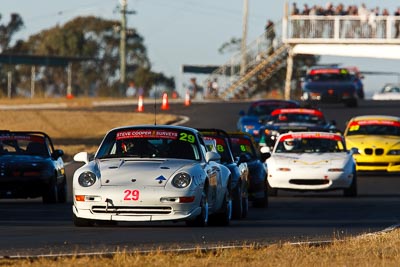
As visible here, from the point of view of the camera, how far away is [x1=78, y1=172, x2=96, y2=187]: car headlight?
61.2ft

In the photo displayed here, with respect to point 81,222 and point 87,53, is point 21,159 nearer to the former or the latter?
point 81,222

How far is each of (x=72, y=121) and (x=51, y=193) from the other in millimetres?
35373

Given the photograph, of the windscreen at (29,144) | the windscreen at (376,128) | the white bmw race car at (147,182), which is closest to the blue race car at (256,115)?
the windscreen at (376,128)

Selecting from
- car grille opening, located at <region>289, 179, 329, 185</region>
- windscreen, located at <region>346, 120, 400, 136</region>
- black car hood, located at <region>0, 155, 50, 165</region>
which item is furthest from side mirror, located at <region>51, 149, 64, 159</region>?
windscreen, located at <region>346, 120, 400, 136</region>

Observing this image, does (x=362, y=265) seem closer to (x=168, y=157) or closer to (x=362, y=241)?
(x=362, y=241)

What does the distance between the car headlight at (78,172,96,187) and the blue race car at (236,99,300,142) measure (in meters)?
22.8

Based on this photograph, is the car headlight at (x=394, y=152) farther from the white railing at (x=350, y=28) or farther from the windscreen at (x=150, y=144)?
the white railing at (x=350, y=28)

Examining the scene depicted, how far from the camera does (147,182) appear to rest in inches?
727

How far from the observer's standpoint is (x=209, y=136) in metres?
23.0

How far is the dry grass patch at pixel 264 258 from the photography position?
561 inches

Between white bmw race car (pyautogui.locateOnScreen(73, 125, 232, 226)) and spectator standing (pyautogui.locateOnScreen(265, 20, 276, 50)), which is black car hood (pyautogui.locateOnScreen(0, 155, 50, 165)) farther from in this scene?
spectator standing (pyautogui.locateOnScreen(265, 20, 276, 50))

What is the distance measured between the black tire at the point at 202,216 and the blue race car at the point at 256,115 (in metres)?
22.2

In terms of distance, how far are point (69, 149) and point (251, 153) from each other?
18165 millimetres

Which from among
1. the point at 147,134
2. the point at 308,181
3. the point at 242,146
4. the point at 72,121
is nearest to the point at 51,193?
the point at 242,146
